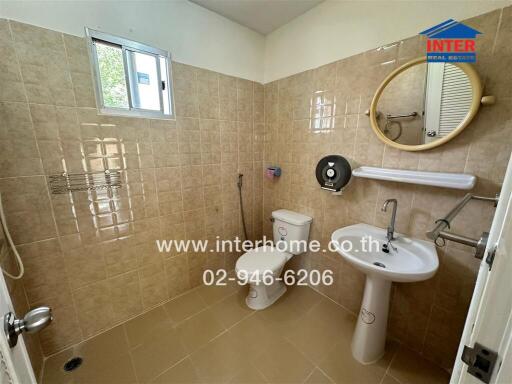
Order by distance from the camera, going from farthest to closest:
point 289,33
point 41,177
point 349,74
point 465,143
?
1. point 289,33
2. point 349,74
3. point 41,177
4. point 465,143

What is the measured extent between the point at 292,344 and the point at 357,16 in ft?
7.29

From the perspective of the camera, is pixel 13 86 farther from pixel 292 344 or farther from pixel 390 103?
pixel 292 344

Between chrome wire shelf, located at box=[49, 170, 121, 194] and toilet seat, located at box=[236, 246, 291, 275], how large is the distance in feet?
3.55

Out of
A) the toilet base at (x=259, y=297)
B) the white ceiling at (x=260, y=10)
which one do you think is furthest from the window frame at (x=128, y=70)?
the toilet base at (x=259, y=297)

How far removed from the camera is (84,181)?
128cm

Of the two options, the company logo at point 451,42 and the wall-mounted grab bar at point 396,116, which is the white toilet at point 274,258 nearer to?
the wall-mounted grab bar at point 396,116

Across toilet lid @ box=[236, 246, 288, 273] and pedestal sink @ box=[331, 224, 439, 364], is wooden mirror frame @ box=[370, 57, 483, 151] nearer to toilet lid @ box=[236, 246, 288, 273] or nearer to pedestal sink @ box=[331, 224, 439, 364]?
pedestal sink @ box=[331, 224, 439, 364]

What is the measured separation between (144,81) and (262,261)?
5.34 feet

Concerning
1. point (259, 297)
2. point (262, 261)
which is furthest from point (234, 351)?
point (262, 261)

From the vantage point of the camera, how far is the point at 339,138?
1.54 metres

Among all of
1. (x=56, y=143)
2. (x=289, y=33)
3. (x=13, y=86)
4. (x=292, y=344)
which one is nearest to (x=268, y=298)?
(x=292, y=344)

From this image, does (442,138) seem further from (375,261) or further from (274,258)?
(274,258)

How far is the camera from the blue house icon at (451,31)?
99 centimetres

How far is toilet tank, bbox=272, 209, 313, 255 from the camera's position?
1804 mm
